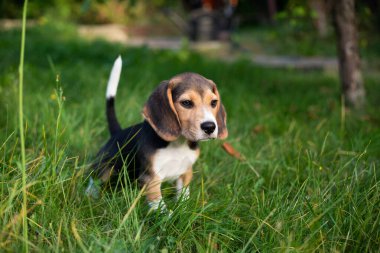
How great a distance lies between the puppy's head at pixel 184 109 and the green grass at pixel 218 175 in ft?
1.22

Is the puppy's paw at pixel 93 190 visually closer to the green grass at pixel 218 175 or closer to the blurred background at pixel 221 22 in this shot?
the green grass at pixel 218 175

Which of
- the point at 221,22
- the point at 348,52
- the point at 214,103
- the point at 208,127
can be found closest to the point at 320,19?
the point at 221,22

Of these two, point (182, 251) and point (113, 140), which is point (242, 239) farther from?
point (113, 140)

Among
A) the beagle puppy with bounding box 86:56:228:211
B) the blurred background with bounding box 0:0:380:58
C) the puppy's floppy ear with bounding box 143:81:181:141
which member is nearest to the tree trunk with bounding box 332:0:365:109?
the blurred background with bounding box 0:0:380:58

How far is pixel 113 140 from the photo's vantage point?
3.03 meters

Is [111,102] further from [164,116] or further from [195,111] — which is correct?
[195,111]

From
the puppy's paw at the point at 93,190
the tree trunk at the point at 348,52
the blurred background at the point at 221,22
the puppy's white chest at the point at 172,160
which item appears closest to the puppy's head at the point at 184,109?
the puppy's white chest at the point at 172,160

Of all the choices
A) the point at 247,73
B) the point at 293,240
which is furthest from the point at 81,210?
the point at 247,73

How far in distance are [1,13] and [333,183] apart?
15959 mm

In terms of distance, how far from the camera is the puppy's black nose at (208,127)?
7.95ft

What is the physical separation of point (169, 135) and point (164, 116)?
0.12 m

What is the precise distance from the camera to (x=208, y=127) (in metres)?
2.43

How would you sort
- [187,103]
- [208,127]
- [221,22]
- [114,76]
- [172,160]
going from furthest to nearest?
[221,22] → [114,76] → [172,160] → [187,103] → [208,127]

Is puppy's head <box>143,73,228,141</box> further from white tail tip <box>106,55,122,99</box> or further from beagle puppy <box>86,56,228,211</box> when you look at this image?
white tail tip <box>106,55,122,99</box>
